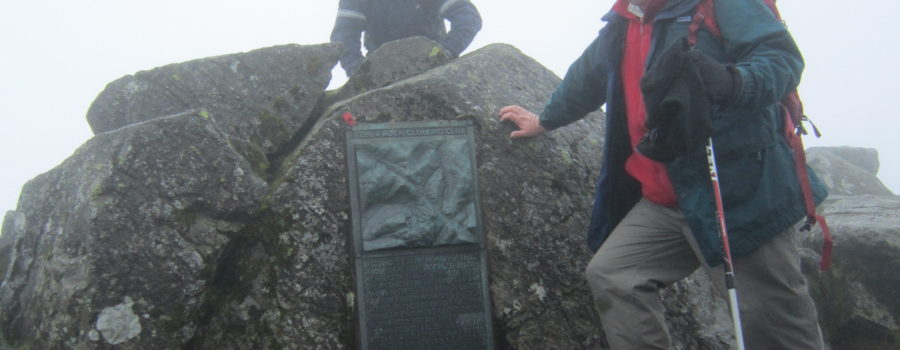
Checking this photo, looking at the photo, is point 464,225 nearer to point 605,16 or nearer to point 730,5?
point 605,16

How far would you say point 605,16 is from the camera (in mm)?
3977

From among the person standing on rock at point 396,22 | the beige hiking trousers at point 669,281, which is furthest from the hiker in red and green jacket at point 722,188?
the person standing on rock at point 396,22

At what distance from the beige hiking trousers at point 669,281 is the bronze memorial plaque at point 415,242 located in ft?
4.12

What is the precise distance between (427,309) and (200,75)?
9.63 ft

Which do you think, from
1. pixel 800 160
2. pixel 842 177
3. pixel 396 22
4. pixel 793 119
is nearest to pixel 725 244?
pixel 800 160

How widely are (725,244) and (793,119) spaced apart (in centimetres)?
87

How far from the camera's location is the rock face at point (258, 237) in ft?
13.5

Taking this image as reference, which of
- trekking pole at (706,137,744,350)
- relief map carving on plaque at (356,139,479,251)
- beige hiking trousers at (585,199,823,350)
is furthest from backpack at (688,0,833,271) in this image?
relief map carving on plaque at (356,139,479,251)

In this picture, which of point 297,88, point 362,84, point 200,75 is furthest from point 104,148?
point 362,84

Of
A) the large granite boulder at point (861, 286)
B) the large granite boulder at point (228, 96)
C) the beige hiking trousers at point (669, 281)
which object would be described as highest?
the large granite boulder at point (228, 96)

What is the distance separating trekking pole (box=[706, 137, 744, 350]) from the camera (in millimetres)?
A: 2977

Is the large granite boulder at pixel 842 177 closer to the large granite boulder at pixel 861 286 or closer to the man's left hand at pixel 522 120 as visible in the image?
the large granite boulder at pixel 861 286

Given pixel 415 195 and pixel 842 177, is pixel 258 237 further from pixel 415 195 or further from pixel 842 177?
pixel 842 177

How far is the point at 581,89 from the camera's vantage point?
4.36 metres
